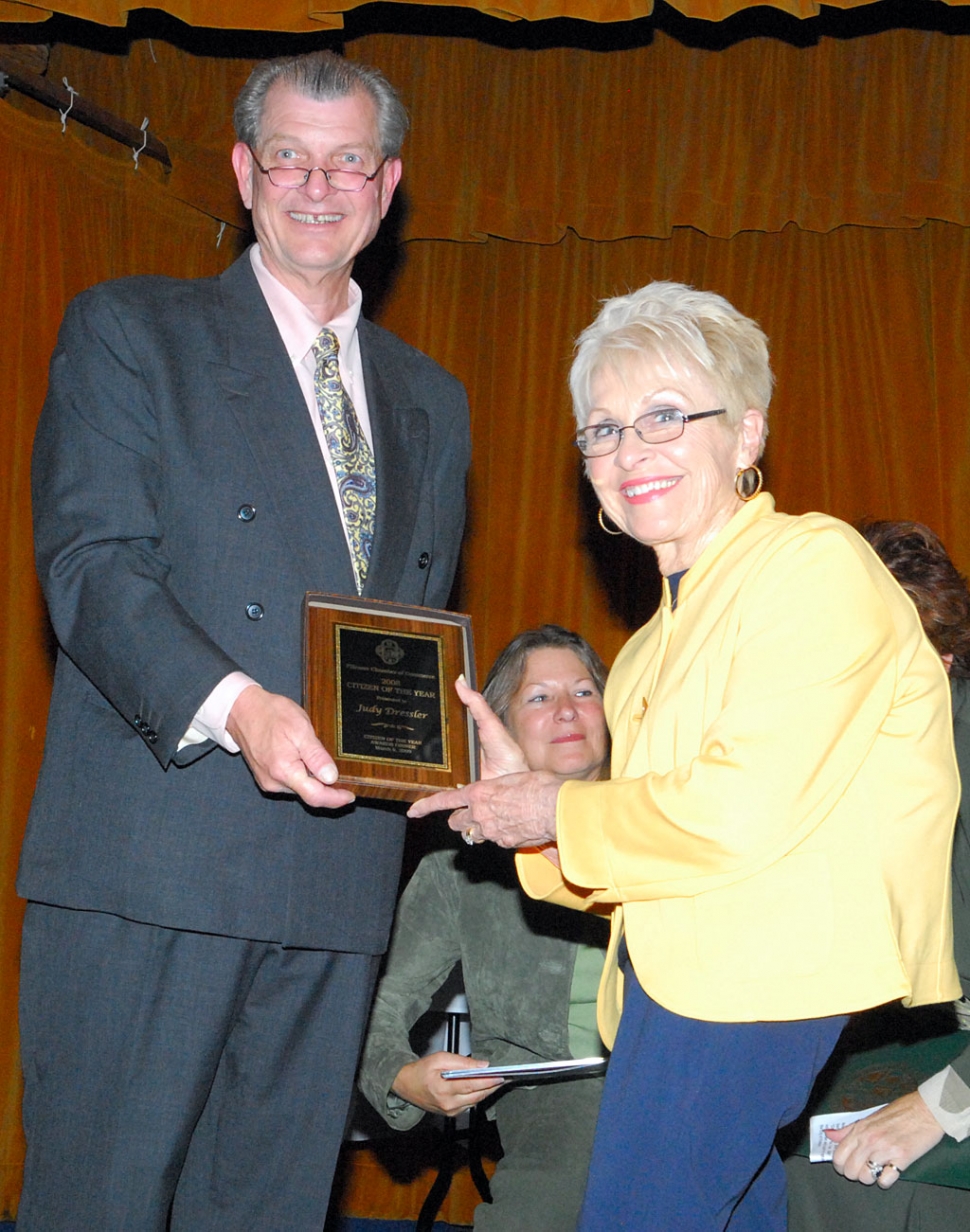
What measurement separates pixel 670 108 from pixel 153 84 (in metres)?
1.78

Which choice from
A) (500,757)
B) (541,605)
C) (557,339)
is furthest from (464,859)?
(557,339)

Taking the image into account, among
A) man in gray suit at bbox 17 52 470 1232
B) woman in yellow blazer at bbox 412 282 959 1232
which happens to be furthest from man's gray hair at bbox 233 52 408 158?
woman in yellow blazer at bbox 412 282 959 1232

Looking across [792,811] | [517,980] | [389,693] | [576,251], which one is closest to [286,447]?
[389,693]

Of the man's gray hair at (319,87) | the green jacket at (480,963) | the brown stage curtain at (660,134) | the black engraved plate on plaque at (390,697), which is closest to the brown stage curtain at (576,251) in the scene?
the brown stage curtain at (660,134)

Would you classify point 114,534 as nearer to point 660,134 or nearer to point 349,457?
point 349,457

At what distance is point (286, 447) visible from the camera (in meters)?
2.06

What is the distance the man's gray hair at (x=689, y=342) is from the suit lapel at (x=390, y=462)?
1.09 feet

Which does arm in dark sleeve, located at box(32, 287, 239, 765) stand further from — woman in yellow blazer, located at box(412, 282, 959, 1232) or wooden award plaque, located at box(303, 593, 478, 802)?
woman in yellow blazer, located at box(412, 282, 959, 1232)

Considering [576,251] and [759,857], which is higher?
[576,251]

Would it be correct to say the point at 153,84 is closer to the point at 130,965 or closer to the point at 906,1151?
the point at 130,965

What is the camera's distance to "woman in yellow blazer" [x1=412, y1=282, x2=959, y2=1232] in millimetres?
1672

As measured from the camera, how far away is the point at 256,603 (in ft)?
6.57

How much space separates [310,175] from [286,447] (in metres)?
→ 0.49

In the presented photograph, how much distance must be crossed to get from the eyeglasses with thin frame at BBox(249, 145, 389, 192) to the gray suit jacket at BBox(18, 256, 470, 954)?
0.74 feet
